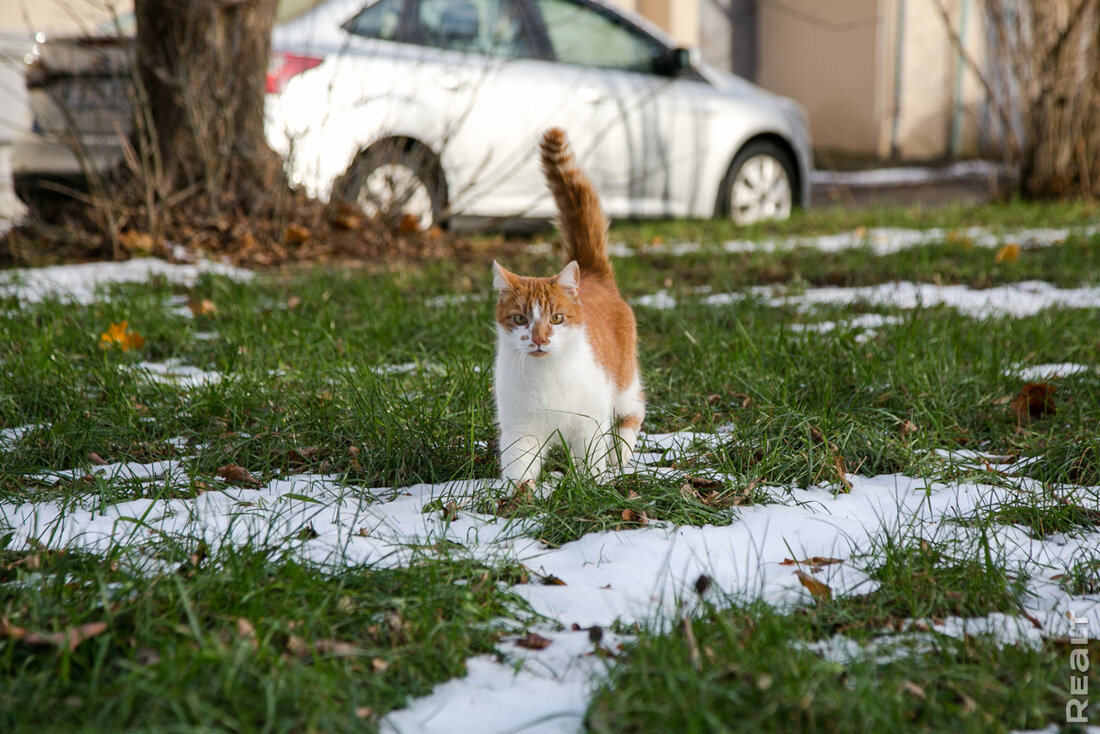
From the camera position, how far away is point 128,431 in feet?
9.59

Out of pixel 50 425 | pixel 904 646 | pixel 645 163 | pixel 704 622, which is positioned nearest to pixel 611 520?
pixel 704 622

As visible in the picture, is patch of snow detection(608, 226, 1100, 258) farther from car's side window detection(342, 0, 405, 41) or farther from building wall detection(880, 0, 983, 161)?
building wall detection(880, 0, 983, 161)

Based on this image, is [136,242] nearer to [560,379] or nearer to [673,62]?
[560,379]

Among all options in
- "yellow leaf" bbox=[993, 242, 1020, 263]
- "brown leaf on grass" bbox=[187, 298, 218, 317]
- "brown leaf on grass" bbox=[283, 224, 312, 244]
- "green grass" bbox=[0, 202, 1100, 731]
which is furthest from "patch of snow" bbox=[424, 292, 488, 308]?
"yellow leaf" bbox=[993, 242, 1020, 263]

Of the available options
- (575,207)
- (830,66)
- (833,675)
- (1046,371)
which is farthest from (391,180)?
(830,66)

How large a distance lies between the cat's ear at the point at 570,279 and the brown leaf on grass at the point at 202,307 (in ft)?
7.45

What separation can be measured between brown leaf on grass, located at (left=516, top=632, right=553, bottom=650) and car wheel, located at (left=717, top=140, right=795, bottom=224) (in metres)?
7.06

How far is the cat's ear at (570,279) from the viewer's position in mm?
2750

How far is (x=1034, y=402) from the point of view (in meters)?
3.16

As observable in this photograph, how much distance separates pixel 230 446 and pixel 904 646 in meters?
1.97

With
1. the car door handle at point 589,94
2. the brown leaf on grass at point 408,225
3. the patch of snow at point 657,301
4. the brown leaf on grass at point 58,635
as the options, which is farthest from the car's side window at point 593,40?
the brown leaf on grass at point 58,635

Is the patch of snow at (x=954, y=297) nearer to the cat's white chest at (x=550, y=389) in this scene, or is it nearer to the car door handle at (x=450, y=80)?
the cat's white chest at (x=550, y=389)

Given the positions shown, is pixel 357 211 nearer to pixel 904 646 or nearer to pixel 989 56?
pixel 904 646

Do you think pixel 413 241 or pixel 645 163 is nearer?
pixel 413 241
